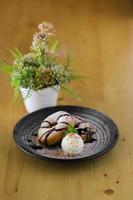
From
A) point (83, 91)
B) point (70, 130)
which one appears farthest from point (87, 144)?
point (83, 91)

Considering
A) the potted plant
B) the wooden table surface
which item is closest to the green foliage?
the potted plant

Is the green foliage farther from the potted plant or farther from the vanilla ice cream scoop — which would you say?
the vanilla ice cream scoop

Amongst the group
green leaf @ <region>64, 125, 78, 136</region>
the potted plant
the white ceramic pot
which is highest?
the potted plant

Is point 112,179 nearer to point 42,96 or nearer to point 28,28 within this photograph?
point 42,96

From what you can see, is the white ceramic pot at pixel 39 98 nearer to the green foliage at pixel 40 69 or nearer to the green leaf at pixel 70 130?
the green foliage at pixel 40 69

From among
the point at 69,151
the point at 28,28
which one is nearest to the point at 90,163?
the point at 69,151

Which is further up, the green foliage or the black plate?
the green foliage
